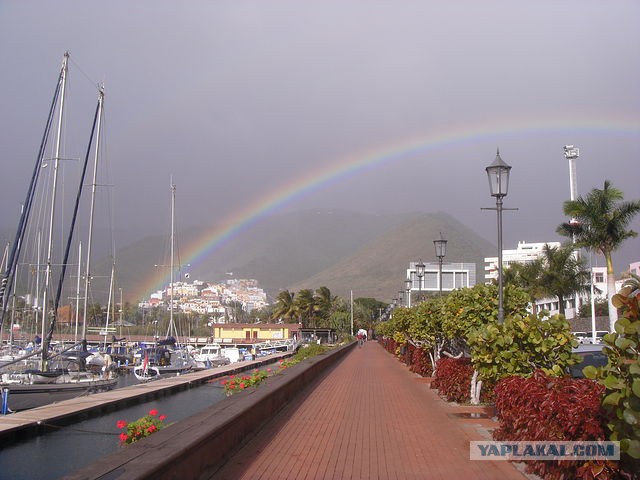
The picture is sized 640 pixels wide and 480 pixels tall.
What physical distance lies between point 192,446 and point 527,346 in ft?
17.8

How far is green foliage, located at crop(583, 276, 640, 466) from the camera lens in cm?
402

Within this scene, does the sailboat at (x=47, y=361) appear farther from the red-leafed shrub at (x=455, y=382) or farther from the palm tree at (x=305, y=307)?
the palm tree at (x=305, y=307)

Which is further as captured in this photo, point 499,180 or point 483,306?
point 483,306

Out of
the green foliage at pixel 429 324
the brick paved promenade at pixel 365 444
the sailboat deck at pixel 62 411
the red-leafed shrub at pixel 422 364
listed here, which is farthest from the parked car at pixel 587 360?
the sailboat deck at pixel 62 411

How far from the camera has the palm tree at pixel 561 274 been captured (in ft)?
181

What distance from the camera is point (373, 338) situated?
10519 cm

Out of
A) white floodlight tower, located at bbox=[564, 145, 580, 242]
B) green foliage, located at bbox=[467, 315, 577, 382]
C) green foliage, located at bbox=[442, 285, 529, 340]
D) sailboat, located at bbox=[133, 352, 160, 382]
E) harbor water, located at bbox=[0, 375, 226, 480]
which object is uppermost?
white floodlight tower, located at bbox=[564, 145, 580, 242]

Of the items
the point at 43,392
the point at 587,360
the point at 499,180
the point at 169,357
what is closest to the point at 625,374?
the point at 587,360

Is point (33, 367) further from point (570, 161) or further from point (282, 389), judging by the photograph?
point (570, 161)

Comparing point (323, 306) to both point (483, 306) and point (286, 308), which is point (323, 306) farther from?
point (483, 306)

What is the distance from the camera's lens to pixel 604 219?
35094 mm

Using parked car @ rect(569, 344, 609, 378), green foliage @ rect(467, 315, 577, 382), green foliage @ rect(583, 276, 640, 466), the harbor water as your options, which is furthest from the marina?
green foliage @ rect(583, 276, 640, 466)

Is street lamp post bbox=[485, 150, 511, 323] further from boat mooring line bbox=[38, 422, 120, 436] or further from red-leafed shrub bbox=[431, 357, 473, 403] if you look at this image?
boat mooring line bbox=[38, 422, 120, 436]

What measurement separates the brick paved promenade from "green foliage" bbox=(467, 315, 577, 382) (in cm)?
116
